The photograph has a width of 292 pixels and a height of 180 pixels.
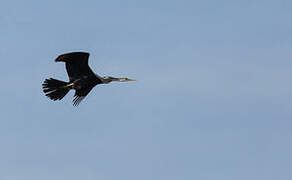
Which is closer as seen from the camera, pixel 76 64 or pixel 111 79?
pixel 76 64

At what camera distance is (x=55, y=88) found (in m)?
70.3

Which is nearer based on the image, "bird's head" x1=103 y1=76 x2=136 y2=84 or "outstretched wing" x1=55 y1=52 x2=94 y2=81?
"outstretched wing" x1=55 y1=52 x2=94 y2=81

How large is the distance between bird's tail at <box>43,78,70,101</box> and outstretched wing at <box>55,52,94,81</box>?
54 cm

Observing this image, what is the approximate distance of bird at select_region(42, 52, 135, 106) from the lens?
228 ft

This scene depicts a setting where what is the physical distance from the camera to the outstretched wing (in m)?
69.0

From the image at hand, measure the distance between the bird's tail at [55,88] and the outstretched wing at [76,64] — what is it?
0.54 metres

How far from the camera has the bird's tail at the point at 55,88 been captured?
70.1 m

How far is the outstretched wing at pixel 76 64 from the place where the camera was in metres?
69.0

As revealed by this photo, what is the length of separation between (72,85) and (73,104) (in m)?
0.98

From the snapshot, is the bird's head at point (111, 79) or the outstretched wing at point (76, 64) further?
the bird's head at point (111, 79)

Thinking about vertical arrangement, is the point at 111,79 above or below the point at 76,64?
below

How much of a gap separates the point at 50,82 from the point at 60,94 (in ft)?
2.58

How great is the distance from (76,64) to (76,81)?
1089 millimetres

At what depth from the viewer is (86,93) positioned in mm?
71250
